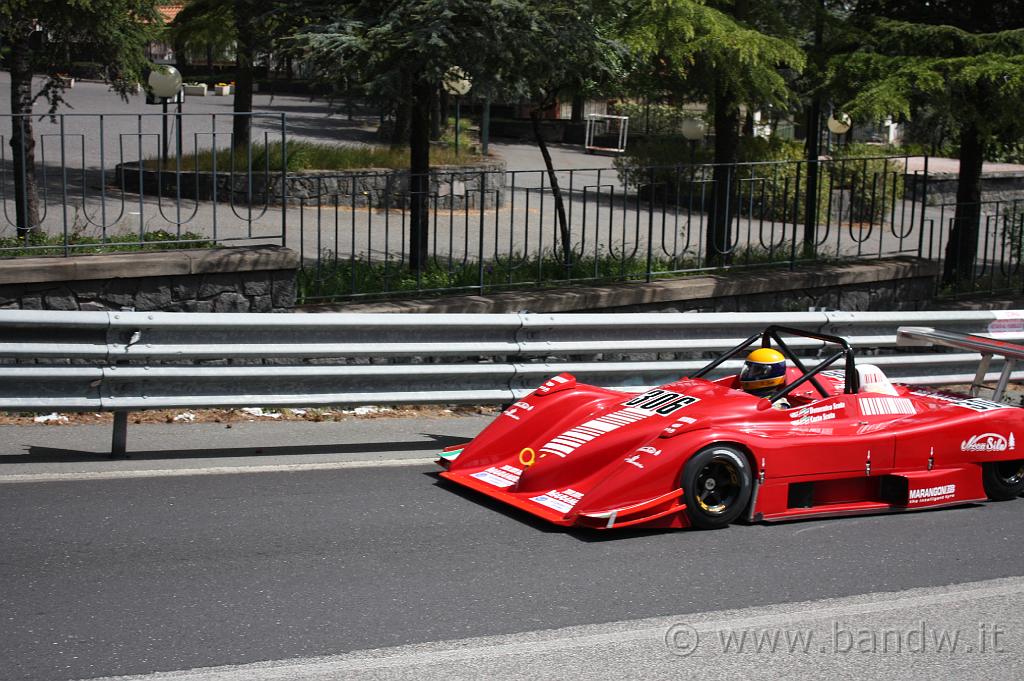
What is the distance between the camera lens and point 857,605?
570 cm

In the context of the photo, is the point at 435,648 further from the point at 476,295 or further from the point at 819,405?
the point at 476,295

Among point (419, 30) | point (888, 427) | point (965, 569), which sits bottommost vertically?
point (965, 569)

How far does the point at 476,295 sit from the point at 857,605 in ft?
19.6

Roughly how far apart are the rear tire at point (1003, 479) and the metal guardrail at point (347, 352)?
218cm

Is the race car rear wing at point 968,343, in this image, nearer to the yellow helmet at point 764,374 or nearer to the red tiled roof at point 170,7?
the yellow helmet at point 764,374

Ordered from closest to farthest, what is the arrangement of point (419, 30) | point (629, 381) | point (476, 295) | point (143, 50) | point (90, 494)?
point (90, 494) < point (629, 381) < point (419, 30) < point (476, 295) < point (143, 50)

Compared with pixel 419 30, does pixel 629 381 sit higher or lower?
lower

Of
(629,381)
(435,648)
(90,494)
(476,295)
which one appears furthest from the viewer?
(476,295)

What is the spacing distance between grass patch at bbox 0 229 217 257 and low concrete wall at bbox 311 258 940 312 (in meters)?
1.22

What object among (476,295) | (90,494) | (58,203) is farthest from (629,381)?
(58,203)

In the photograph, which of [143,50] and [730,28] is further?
[143,50]

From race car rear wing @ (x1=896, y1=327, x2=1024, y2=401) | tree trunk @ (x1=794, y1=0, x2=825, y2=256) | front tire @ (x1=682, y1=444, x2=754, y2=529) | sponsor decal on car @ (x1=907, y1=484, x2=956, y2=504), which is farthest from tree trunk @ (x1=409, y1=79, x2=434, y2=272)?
sponsor decal on car @ (x1=907, y1=484, x2=956, y2=504)

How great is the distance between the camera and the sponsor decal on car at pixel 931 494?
7.24m

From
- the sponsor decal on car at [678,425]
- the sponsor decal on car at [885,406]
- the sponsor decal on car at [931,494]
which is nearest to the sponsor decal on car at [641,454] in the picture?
the sponsor decal on car at [678,425]
